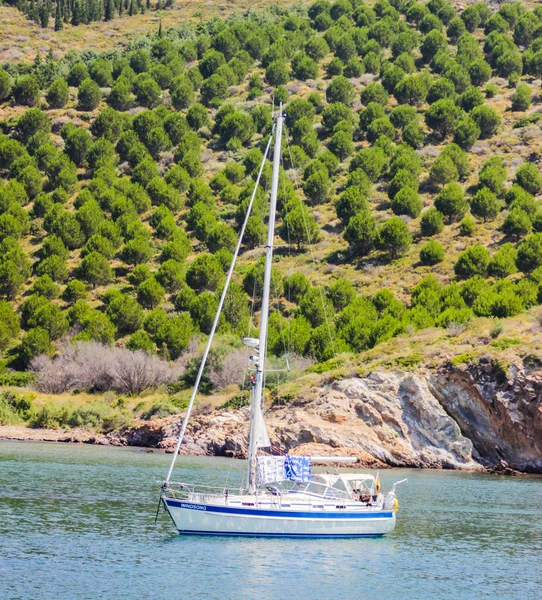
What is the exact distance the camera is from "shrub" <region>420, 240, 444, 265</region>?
10512cm

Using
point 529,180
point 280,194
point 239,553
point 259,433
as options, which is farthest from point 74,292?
point 239,553

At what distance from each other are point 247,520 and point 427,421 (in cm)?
3239

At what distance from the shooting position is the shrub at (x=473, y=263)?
99281 millimetres

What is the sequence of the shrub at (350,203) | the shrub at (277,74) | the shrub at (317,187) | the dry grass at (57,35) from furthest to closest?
1. the dry grass at (57,35)
2. the shrub at (277,74)
3. the shrub at (317,187)
4. the shrub at (350,203)

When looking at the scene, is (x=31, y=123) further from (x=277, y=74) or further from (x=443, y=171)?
(x=443, y=171)

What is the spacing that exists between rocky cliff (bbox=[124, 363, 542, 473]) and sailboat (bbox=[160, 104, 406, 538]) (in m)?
23.7

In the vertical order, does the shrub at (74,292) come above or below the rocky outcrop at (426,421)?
above

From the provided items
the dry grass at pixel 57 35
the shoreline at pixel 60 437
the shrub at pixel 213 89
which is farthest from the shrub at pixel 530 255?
the dry grass at pixel 57 35

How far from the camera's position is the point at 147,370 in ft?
288

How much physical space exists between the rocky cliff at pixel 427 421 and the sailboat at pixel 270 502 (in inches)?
935

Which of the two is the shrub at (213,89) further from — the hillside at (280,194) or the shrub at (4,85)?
the shrub at (4,85)

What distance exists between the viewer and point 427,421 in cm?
6725

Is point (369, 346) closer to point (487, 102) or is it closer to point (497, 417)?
point (497, 417)

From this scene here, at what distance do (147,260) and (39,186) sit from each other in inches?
986
